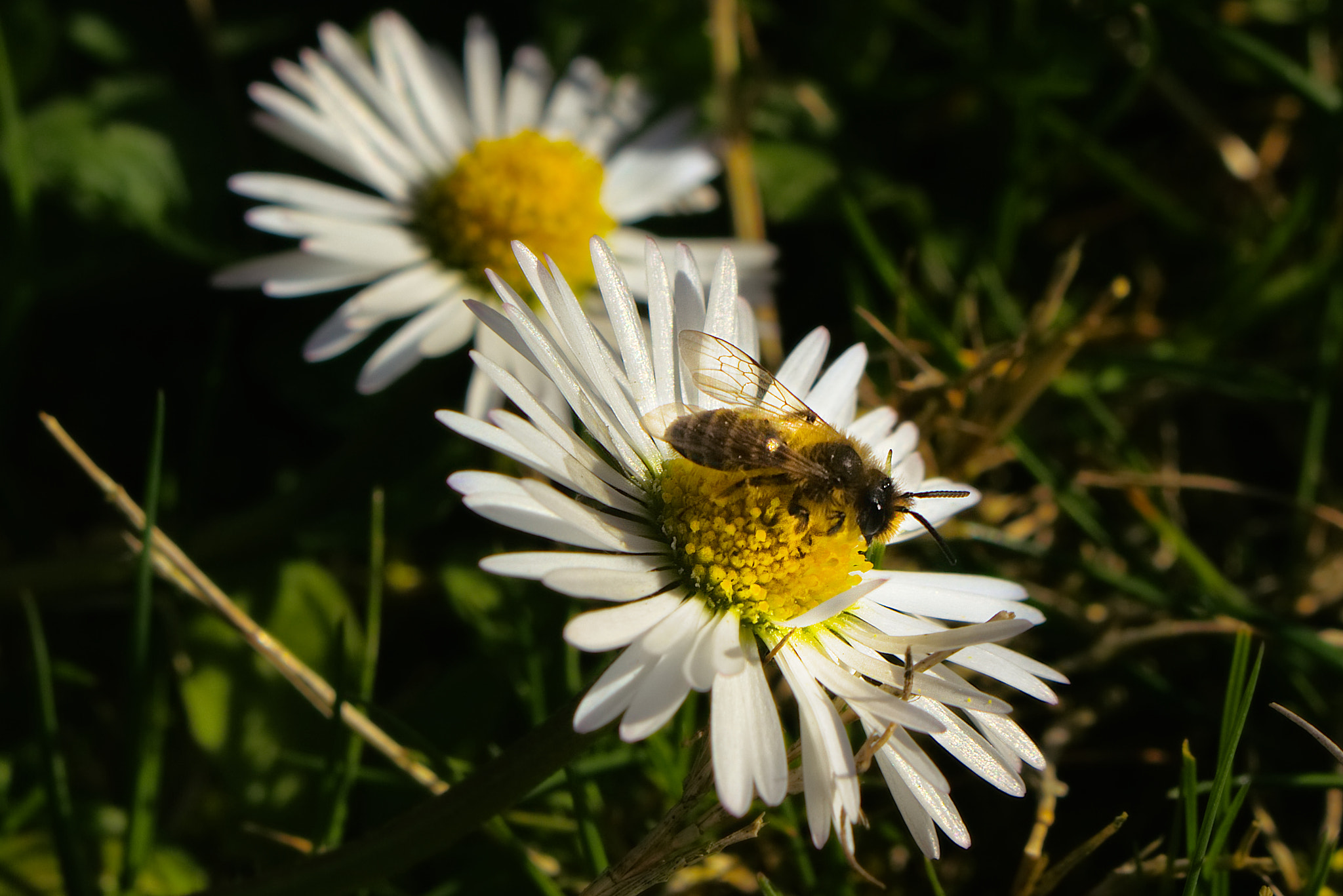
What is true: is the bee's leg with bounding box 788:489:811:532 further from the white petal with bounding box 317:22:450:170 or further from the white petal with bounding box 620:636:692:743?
the white petal with bounding box 317:22:450:170

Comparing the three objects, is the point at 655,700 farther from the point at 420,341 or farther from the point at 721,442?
the point at 420,341

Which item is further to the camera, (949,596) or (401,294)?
(401,294)

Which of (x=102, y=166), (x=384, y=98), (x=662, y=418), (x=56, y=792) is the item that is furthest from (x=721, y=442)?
(x=102, y=166)

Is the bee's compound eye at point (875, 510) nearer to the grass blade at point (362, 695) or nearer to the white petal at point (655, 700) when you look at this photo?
the white petal at point (655, 700)

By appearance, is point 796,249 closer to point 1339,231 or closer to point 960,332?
point 960,332

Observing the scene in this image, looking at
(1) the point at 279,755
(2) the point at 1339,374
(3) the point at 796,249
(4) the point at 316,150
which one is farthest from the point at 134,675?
(2) the point at 1339,374

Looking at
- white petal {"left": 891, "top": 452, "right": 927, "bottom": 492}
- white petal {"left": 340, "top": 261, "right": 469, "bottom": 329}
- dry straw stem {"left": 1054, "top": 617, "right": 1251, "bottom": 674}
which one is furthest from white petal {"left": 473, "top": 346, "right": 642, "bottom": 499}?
dry straw stem {"left": 1054, "top": 617, "right": 1251, "bottom": 674}
